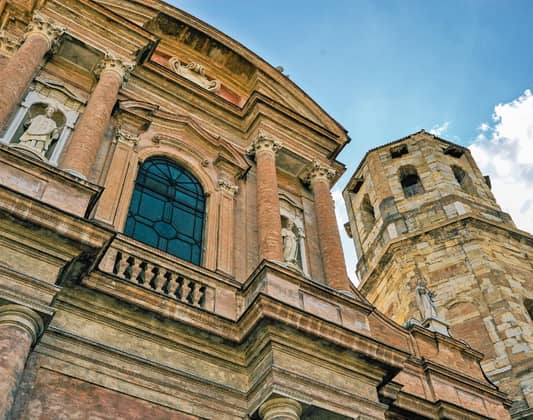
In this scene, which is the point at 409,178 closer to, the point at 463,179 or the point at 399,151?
the point at 399,151

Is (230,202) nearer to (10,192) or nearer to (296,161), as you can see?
(296,161)

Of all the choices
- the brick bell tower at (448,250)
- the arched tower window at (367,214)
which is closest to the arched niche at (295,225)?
the brick bell tower at (448,250)

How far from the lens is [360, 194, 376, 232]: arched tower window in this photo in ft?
79.7

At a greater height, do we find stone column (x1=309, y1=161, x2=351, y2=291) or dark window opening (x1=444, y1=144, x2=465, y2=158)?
dark window opening (x1=444, y1=144, x2=465, y2=158)

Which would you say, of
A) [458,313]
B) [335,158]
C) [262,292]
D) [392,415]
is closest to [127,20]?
[335,158]

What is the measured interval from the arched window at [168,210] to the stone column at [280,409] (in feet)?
11.2

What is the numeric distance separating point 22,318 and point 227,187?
5.96 m

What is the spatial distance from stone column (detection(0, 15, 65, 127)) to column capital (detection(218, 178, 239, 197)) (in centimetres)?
366

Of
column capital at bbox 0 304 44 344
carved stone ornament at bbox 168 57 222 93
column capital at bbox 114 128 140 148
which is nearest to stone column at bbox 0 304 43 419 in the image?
column capital at bbox 0 304 44 344

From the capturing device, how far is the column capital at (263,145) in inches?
513

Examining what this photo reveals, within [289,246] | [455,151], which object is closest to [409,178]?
[455,151]

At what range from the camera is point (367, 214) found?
982 inches

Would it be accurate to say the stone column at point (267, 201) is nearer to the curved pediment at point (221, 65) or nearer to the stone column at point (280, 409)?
the curved pediment at point (221, 65)

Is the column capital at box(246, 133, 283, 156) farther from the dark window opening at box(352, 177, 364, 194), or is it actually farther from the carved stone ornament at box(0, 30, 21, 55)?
the dark window opening at box(352, 177, 364, 194)
